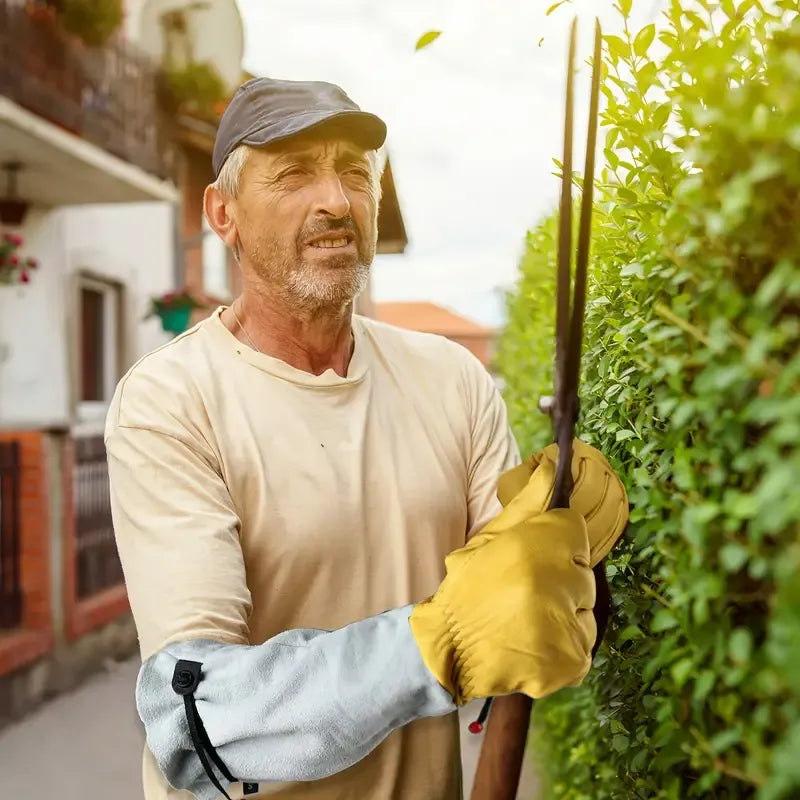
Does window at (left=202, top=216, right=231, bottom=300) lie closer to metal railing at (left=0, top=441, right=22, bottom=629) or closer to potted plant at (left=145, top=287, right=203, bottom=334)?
potted plant at (left=145, top=287, right=203, bottom=334)

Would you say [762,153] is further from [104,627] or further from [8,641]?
[104,627]

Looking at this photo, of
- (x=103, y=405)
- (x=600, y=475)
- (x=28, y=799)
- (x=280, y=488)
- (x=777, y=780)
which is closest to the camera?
(x=777, y=780)

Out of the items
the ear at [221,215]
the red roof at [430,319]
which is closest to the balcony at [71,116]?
the ear at [221,215]

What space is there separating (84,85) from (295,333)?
6605mm

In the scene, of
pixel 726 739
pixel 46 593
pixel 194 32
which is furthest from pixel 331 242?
pixel 194 32

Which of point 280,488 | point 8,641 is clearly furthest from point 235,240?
point 8,641

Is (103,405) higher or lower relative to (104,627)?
higher

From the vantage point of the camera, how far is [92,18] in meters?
7.59

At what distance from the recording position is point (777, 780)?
88 cm

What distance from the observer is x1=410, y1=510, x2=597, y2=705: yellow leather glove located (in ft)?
4.42

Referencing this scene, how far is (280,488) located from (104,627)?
22.2 ft

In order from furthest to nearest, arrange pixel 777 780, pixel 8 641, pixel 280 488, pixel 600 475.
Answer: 1. pixel 8 641
2. pixel 280 488
3. pixel 600 475
4. pixel 777 780

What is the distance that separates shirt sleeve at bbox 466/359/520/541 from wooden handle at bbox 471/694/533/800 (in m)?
0.73

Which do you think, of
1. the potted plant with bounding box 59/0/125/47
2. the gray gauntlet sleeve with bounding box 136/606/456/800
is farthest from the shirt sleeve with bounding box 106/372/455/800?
the potted plant with bounding box 59/0/125/47
